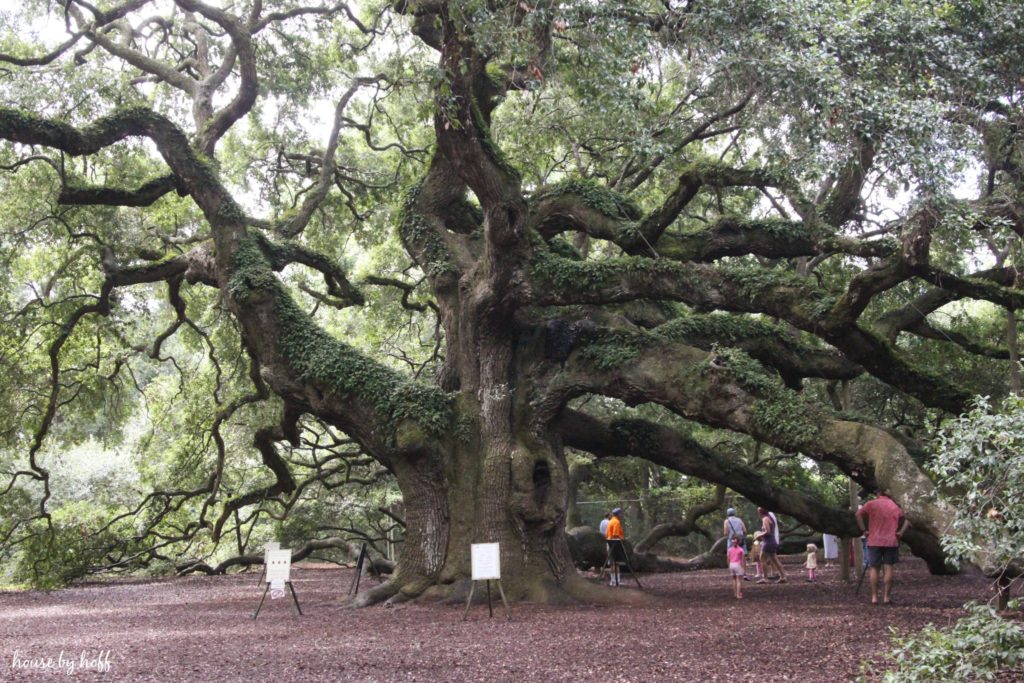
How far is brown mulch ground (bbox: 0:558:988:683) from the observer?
6.13 metres

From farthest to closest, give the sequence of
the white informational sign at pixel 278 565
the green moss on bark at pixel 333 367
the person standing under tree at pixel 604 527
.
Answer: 1. the person standing under tree at pixel 604 527
2. the green moss on bark at pixel 333 367
3. the white informational sign at pixel 278 565

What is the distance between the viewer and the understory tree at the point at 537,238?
29.1ft

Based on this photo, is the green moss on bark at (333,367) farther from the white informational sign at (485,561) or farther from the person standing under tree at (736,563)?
the person standing under tree at (736,563)

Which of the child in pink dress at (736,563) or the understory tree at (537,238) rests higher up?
the understory tree at (537,238)

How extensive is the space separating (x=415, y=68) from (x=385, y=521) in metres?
16.8

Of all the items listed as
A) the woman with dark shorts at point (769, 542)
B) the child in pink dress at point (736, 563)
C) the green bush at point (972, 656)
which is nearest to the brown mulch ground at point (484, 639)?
the child in pink dress at point (736, 563)

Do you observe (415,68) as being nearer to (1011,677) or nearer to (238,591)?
(1011,677)

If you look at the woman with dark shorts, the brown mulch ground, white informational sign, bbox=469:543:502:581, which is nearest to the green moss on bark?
white informational sign, bbox=469:543:502:581

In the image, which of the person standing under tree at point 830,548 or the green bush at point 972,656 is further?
the person standing under tree at point 830,548

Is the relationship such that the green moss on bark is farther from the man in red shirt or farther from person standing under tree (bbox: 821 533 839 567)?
person standing under tree (bbox: 821 533 839 567)

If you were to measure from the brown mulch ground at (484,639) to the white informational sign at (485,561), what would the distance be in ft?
1.68

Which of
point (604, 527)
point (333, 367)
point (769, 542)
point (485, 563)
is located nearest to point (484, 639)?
point (485, 563)

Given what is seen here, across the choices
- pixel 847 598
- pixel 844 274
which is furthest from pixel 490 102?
pixel 847 598

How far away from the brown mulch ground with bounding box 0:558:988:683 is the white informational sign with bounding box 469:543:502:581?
0.51m
